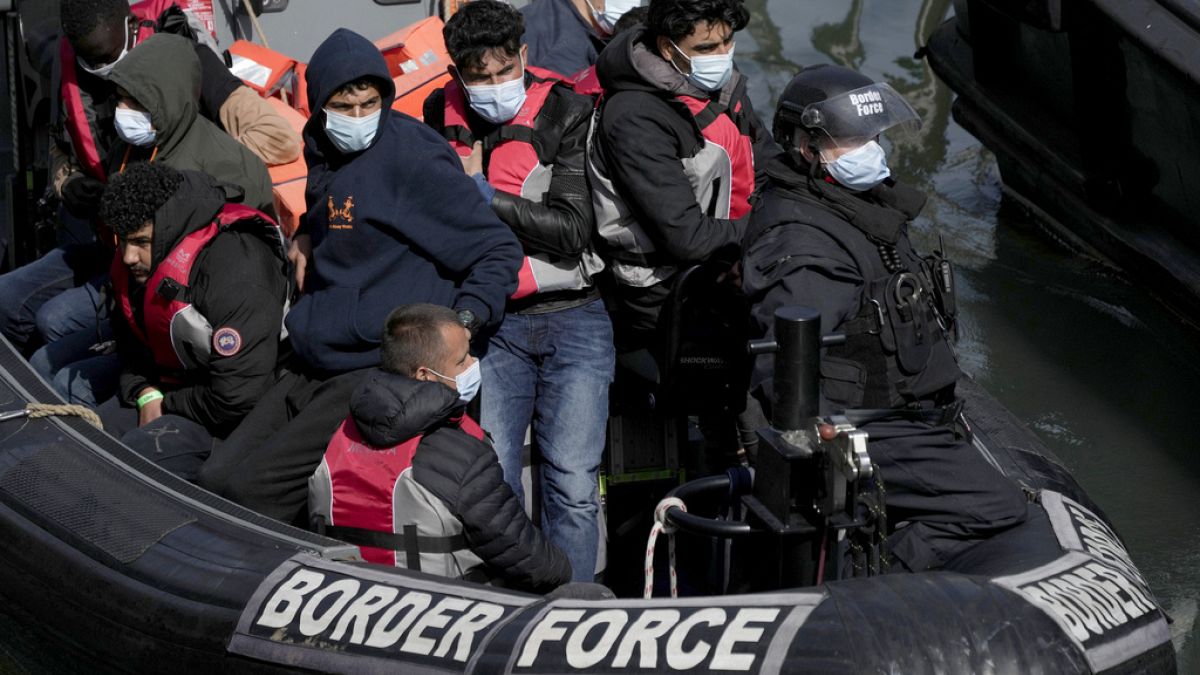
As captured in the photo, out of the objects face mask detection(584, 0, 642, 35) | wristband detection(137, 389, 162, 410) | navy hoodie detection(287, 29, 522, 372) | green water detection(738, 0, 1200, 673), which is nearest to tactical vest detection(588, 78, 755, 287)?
navy hoodie detection(287, 29, 522, 372)

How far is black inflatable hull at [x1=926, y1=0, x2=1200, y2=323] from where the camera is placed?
477 centimetres

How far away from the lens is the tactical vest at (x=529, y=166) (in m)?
3.59

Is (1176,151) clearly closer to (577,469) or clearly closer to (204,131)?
(577,469)

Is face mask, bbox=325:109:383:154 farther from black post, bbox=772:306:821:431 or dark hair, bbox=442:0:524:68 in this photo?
black post, bbox=772:306:821:431

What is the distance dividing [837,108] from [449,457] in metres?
1.10

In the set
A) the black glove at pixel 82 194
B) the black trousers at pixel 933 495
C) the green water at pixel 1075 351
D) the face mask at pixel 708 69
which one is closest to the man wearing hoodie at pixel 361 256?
the face mask at pixel 708 69

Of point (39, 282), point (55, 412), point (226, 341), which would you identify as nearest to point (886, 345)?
point (226, 341)

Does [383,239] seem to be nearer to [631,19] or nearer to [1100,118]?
[631,19]

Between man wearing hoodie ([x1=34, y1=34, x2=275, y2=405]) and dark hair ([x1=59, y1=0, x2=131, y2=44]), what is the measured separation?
0.31 m

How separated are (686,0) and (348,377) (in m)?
1.21

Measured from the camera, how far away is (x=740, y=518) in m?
3.25

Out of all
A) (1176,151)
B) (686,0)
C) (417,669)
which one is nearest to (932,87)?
(1176,151)

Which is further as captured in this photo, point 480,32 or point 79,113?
point 79,113

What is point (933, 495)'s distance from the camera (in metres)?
2.97
